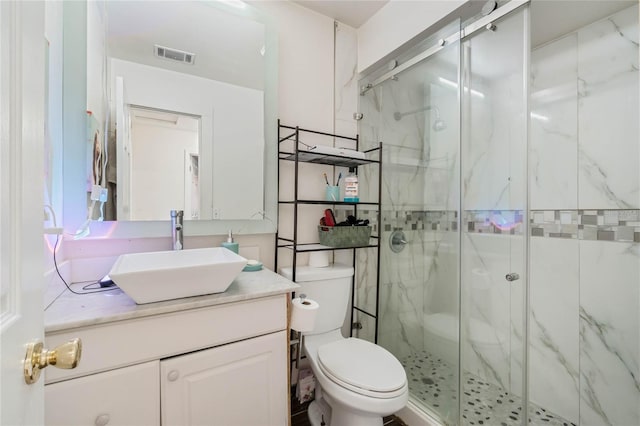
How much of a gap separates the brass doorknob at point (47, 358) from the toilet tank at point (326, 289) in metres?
1.11

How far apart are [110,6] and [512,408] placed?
2.69 meters

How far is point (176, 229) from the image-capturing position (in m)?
1.32

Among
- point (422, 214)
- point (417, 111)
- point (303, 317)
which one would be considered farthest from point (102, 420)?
point (417, 111)

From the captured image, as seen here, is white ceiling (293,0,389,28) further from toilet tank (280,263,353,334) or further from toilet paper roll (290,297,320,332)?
toilet paper roll (290,297,320,332)

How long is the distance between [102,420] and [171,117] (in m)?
1.20

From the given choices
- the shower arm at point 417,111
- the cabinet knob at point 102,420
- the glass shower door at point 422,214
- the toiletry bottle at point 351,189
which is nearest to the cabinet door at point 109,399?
the cabinet knob at point 102,420

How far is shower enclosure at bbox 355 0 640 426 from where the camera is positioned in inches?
52.4

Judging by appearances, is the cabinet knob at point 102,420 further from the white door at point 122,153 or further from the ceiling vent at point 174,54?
the ceiling vent at point 174,54

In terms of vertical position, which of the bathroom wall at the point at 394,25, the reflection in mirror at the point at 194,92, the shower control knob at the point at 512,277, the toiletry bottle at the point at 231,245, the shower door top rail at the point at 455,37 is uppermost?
the bathroom wall at the point at 394,25

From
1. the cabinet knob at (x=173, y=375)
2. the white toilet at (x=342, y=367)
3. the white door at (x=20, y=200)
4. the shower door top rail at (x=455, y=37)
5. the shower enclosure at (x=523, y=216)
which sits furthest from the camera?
the shower enclosure at (x=523, y=216)

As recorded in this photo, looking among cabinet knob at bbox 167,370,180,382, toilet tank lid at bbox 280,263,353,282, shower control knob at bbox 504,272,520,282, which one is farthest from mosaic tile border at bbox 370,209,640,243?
cabinet knob at bbox 167,370,180,382

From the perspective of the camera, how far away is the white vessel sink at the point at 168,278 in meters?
0.87

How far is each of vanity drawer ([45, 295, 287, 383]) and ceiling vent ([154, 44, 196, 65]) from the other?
120 centimetres

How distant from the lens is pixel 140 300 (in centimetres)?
91
